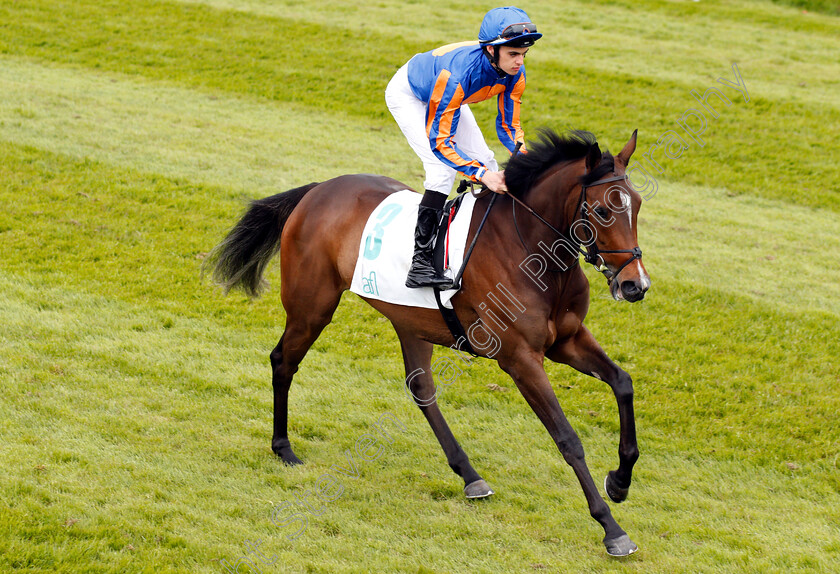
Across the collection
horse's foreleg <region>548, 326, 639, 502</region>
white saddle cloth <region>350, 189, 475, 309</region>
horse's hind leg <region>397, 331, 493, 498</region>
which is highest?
white saddle cloth <region>350, 189, 475, 309</region>

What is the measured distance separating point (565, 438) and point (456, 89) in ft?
6.62

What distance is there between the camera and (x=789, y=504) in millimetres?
5262

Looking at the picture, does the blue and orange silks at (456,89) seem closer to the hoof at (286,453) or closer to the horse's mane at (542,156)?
the horse's mane at (542,156)

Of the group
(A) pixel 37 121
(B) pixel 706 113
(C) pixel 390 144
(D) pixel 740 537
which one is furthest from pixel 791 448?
(A) pixel 37 121

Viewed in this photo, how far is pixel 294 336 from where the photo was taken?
5684 mm

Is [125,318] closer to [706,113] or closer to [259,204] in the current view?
[259,204]

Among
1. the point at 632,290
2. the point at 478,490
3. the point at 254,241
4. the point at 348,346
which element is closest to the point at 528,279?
the point at 632,290

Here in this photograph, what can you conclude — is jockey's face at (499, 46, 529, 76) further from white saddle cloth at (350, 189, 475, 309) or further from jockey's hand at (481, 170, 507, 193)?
white saddle cloth at (350, 189, 475, 309)

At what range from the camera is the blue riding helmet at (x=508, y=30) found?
4.52 metres

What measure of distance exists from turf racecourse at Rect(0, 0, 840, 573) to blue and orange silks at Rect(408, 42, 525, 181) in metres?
2.12

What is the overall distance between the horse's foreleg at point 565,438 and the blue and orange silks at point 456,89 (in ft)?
3.68

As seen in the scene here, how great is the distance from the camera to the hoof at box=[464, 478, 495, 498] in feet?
17.2

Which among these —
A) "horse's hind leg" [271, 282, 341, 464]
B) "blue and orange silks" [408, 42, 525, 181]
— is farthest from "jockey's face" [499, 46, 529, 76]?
"horse's hind leg" [271, 282, 341, 464]

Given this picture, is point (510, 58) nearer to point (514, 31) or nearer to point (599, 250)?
point (514, 31)
